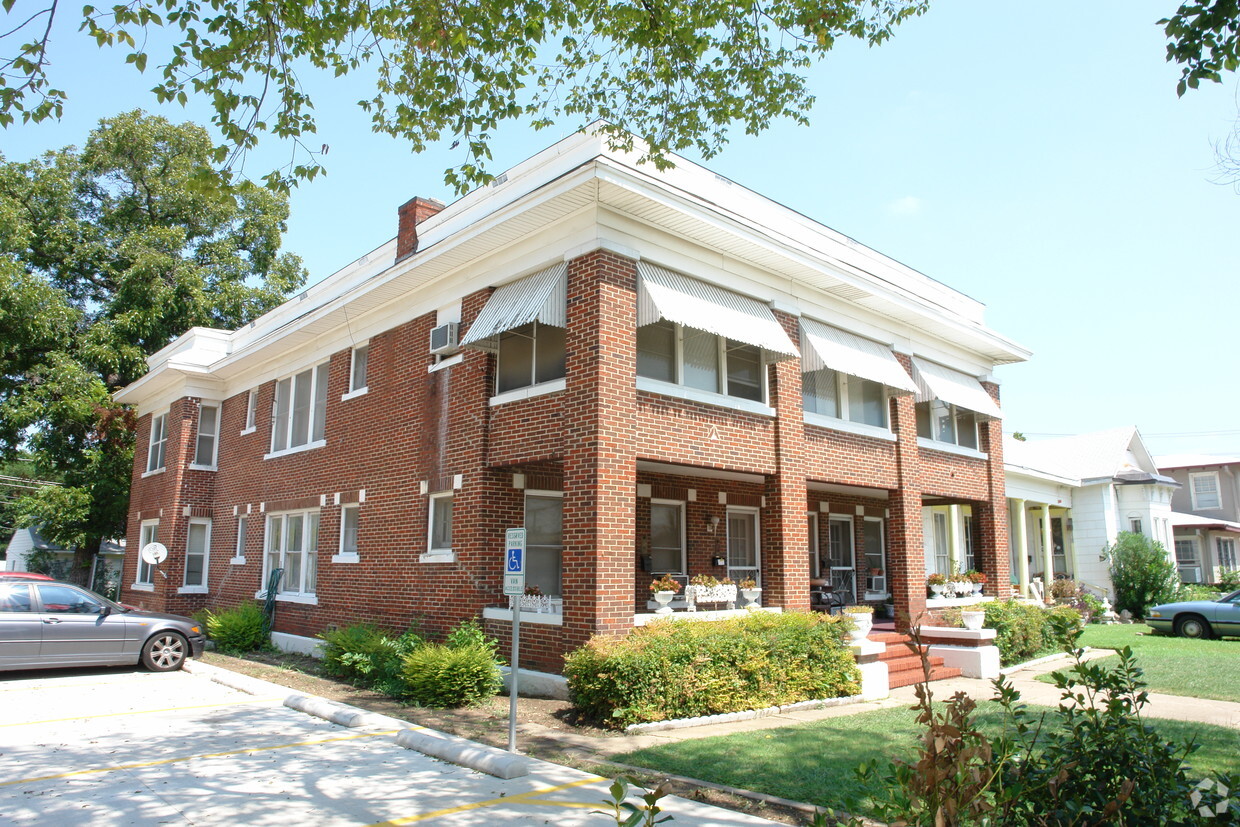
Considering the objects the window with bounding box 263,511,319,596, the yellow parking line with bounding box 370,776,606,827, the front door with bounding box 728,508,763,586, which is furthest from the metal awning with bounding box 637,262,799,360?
the window with bounding box 263,511,319,596

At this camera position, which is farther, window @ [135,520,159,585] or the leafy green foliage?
window @ [135,520,159,585]

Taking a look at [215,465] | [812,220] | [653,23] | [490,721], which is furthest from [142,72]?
[215,465]

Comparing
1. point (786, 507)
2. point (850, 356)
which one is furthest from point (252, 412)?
point (850, 356)

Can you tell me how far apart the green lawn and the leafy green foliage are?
5.72 m

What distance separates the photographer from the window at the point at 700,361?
13.1 meters

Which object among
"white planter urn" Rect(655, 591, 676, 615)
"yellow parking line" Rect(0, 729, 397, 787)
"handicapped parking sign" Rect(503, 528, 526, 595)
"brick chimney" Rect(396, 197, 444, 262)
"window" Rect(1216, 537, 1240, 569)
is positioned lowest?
"yellow parking line" Rect(0, 729, 397, 787)

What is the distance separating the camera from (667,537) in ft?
50.5

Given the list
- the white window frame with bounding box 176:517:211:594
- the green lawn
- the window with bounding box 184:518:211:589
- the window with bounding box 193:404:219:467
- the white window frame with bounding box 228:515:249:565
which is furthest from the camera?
the window with bounding box 193:404:219:467

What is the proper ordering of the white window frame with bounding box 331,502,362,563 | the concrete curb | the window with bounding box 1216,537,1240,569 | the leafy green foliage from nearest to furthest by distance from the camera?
the concrete curb → the leafy green foliage → the white window frame with bounding box 331,502,362,563 → the window with bounding box 1216,537,1240,569

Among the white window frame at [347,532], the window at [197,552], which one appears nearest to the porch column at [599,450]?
the white window frame at [347,532]

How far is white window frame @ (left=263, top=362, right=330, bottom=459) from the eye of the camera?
62.0 feet

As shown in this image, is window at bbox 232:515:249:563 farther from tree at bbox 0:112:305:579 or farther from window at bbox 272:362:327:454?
tree at bbox 0:112:305:579

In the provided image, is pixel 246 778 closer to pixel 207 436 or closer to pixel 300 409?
pixel 300 409

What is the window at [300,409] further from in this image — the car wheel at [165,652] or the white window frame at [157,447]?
the white window frame at [157,447]
